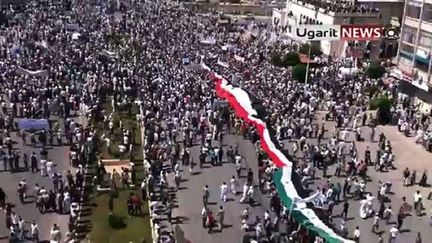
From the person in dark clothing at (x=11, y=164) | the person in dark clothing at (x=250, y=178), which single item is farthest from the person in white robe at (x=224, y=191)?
the person in dark clothing at (x=11, y=164)

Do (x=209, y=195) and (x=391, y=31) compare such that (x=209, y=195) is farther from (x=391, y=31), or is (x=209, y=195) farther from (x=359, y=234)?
(x=391, y=31)

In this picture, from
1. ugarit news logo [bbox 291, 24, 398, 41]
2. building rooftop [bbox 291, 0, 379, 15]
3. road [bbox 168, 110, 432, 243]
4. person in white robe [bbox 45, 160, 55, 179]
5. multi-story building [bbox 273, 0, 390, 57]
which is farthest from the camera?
building rooftop [bbox 291, 0, 379, 15]

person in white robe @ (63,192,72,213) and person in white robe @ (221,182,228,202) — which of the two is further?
person in white robe @ (221,182,228,202)

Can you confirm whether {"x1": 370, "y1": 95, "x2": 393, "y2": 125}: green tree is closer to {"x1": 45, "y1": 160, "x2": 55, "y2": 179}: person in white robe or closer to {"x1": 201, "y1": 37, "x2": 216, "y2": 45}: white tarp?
{"x1": 45, "y1": 160, "x2": 55, "y2": 179}: person in white robe

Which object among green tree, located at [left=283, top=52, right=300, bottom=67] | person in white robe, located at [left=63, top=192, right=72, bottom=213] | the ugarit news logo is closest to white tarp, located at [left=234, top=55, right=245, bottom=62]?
green tree, located at [left=283, top=52, right=300, bottom=67]

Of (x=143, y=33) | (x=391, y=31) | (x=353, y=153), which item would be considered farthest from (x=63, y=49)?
(x=353, y=153)

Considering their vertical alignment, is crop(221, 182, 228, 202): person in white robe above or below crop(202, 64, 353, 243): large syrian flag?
below
